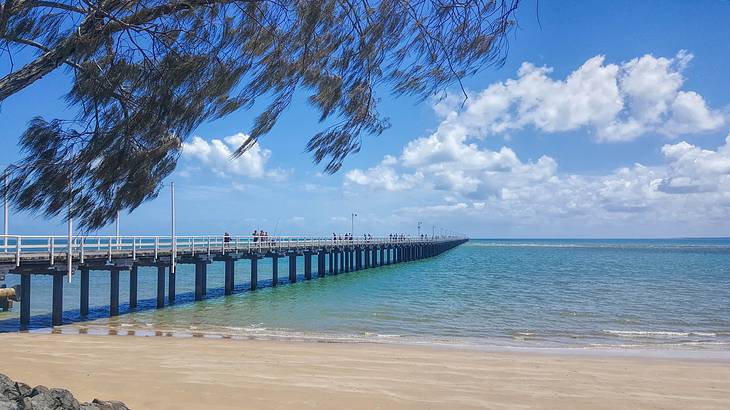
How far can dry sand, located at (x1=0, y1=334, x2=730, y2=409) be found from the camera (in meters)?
8.81

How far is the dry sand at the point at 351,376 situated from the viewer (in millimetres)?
8812

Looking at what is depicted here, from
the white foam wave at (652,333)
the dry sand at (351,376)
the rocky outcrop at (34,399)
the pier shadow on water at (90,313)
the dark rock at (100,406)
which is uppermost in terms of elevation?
the rocky outcrop at (34,399)

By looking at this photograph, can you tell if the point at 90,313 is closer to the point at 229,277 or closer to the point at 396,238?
the point at 229,277

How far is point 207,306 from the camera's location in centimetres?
2534

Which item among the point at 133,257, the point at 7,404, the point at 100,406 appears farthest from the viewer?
the point at 133,257

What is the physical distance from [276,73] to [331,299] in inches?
958

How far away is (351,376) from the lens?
1059cm

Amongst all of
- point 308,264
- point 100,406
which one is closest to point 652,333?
point 100,406

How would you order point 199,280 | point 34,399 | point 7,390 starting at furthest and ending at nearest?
point 199,280 → point 7,390 → point 34,399

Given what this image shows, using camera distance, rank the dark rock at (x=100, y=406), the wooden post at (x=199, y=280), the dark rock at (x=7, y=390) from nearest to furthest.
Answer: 1. the dark rock at (x=7, y=390)
2. the dark rock at (x=100, y=406)
3. the wooden post at (x=199, y=280)

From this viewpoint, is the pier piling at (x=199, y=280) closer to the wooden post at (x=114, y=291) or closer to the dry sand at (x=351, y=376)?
Answer: the wooden post at (x=114, y=291)

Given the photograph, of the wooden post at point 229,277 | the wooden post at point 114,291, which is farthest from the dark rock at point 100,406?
the wooden post at point 229,277

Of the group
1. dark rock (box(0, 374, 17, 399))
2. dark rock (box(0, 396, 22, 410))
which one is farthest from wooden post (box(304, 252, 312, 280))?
dark rock (box(0, 396, 22, 410))

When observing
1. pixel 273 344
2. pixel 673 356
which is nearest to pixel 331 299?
pixel 273 344
